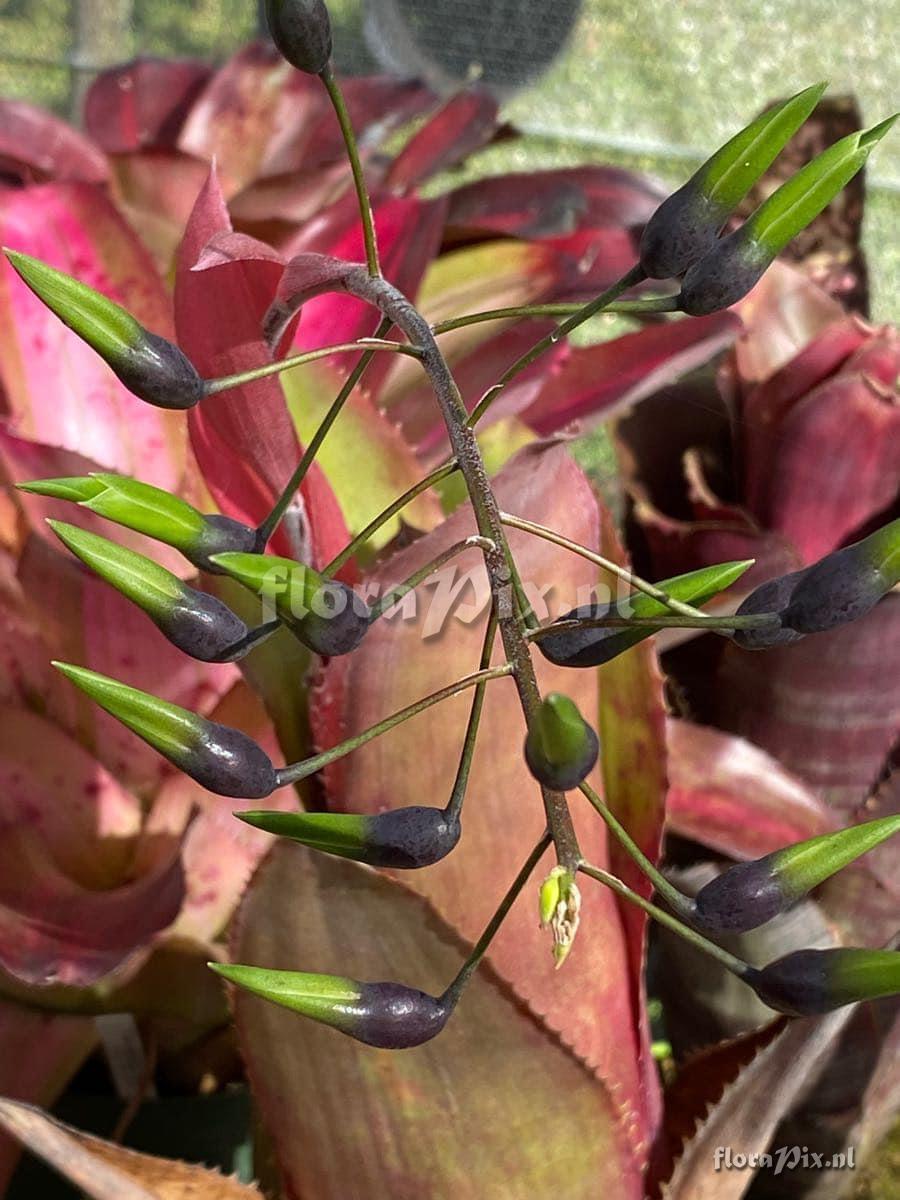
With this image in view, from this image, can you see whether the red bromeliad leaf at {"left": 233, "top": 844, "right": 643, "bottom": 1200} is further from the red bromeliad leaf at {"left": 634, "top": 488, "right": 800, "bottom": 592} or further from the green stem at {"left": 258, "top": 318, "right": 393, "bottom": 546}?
the red bromeliad leaf at {"left": 634, "top": 488, "right": 800, "bottom": 592}

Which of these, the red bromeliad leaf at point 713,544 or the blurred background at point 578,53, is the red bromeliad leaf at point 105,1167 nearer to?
the red bromeliad leaf at point 713,544

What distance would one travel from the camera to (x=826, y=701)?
1.39 ft

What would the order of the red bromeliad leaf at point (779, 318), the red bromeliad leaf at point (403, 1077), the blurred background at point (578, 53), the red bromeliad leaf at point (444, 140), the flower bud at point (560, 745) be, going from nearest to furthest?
the flower bud at point (560, 745), the red bromeliad leaf at point (403, 1077), the red bromeliad leaf at point (779, 318), the red bromeliad leaf at point (444, 140), the blurred background at point (578, 53)

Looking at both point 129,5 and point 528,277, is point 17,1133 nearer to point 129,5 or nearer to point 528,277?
point 528,277

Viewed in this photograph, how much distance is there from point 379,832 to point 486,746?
0.12 m

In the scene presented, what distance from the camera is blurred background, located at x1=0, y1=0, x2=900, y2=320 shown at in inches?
58.7

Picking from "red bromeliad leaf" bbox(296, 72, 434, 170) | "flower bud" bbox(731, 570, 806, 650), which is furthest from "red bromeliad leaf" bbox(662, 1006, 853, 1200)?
"red bromeliad leaf" bbox(296, 72, 434, 170)

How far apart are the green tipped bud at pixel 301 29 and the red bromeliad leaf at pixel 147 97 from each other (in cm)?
54

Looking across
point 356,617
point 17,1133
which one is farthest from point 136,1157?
point 356,617

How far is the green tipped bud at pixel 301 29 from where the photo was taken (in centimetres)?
18

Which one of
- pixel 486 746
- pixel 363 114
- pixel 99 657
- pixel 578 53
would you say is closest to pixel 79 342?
pixel 99 657

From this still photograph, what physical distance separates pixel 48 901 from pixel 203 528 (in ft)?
0.70

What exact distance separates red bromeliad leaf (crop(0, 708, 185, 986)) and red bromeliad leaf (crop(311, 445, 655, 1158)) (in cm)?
8

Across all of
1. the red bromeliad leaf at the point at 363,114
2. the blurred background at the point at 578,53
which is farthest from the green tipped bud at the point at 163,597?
the blurred background at the point at 578,53
